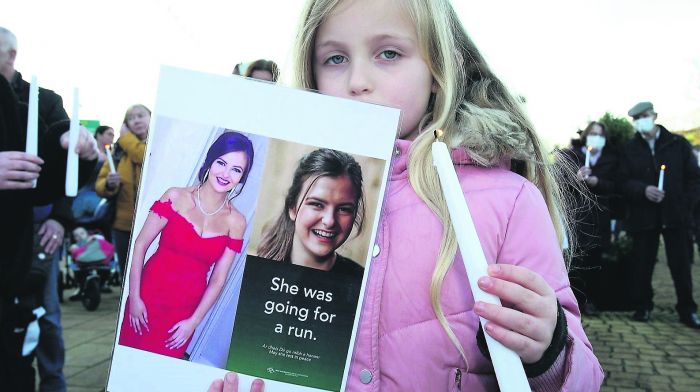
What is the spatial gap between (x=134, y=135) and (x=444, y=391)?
16.8 ft

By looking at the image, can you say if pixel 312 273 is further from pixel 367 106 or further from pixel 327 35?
pixel 327 35

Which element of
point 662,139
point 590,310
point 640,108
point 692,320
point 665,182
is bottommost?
point 590,310

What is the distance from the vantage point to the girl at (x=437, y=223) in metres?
1.08

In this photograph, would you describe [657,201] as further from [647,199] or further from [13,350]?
[13,350]

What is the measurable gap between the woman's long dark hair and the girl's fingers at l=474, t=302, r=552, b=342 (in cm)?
21

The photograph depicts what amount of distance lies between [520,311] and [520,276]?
58 millimetres

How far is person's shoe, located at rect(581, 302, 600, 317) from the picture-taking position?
6.59 m

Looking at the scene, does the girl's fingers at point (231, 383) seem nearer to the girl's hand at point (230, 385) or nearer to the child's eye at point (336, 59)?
the girl's hand at point (230, 385)

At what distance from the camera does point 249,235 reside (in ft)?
3.15

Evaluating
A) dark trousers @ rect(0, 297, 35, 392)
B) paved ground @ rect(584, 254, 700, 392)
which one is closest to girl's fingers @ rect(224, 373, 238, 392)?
dark trousers @ rect(0, 297, 35, 392)

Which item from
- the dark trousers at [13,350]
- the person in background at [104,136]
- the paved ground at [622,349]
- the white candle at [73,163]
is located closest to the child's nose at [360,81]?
the white candle at [73,163]

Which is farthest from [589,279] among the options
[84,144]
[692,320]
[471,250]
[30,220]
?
[471,250]

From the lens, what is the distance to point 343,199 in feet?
3.12

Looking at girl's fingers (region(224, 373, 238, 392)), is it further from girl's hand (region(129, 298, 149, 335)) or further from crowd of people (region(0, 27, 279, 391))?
crowd of people (region(0, 27, 279, 391))
